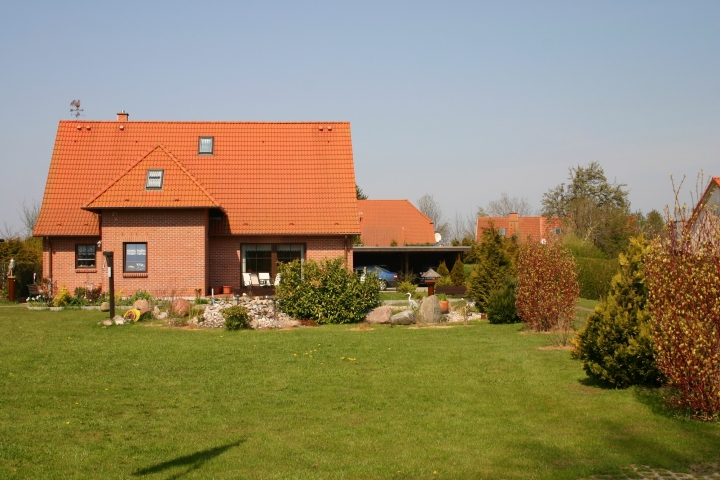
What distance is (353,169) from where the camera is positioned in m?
33.1

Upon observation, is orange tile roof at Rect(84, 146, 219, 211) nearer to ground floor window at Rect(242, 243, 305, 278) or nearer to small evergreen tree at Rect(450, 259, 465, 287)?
ground floor window at Rect(242, 243, 305, 278)

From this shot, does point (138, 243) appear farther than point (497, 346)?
Yes

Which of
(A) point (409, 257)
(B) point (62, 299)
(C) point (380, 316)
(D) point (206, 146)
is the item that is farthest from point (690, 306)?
(A) point (409, 257)

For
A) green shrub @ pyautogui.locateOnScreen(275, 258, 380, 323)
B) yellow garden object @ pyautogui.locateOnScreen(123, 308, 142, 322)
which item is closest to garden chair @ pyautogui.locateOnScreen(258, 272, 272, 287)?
green shrub @ pyautogui.locateOnScreen(275, 258, 380, 323)

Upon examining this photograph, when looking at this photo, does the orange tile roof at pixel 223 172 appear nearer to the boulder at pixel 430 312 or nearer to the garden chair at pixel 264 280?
the garden chair at pixel 264 280

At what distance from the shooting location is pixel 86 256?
30.4 metres

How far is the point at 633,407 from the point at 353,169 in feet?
79.5

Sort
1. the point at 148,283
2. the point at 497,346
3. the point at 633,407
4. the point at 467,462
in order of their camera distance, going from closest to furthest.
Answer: the point at 467,462 < the point at 633,407 < the point at 497,346 < the point at 148,283

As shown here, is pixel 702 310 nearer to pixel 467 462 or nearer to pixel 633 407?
pixel 633 407

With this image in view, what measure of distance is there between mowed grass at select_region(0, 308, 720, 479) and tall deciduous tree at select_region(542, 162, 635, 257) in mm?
25537

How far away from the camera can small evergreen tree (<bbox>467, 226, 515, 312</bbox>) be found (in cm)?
2336

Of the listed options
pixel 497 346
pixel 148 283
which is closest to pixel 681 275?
pixel 497 346

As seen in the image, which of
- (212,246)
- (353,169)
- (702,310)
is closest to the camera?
(702,310)

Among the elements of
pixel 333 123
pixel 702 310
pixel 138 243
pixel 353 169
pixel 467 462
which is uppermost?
pixel 333 123
